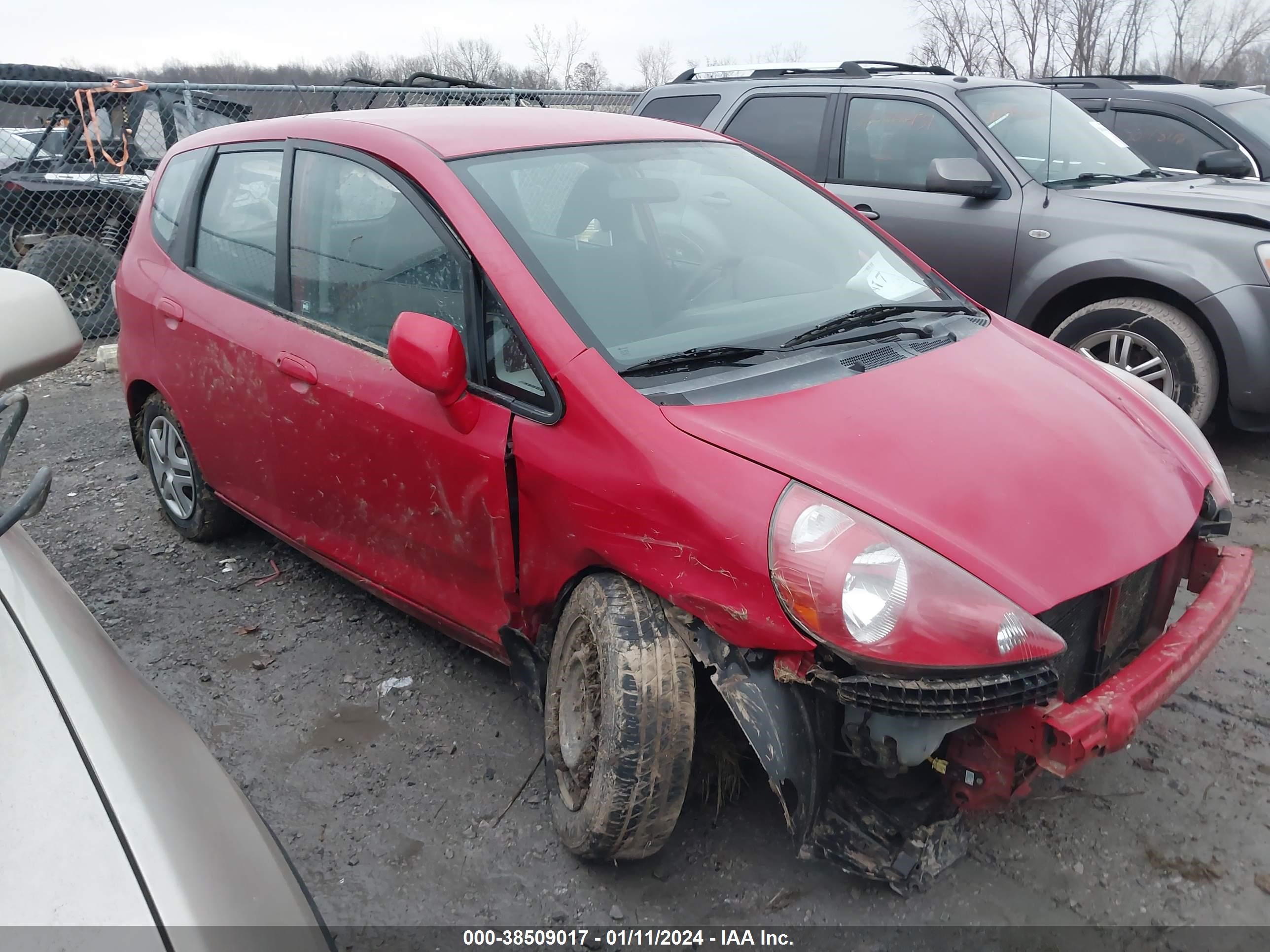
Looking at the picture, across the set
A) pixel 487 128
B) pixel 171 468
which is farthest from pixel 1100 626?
pixel 171 468

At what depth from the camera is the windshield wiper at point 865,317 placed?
8.21 feet

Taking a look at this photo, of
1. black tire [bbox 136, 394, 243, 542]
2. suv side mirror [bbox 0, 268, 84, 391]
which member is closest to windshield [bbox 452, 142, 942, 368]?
suv side mirror [bbox 0, 268, 84, 391]

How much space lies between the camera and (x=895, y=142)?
5512 millimetres

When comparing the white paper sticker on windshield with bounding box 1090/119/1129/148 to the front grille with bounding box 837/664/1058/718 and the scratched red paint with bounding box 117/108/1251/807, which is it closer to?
the scratched red paint with bounding box 117/108/1251/807

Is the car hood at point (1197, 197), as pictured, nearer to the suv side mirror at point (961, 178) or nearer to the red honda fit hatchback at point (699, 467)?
the suv side mirror at point (961, 178)

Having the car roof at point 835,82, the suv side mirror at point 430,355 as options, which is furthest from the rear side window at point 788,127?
the suv side mirror at point 430,355

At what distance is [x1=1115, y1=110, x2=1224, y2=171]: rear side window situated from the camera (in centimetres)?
723

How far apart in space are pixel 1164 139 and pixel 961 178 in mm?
3645

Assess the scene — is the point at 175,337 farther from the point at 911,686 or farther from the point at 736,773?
the point at 911,686

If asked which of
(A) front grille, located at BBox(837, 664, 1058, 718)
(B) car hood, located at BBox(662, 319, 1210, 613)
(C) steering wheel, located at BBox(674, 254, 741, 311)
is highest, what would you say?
(C) steering wheel, located at BBox(674, 254, 741, 311)

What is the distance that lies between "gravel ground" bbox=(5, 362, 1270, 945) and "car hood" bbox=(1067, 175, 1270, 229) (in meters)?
1.88

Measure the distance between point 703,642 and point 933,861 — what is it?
0.69 metres

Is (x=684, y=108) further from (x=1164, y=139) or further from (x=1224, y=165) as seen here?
(x=1164, y=139)

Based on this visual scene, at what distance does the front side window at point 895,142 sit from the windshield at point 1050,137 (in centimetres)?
20
